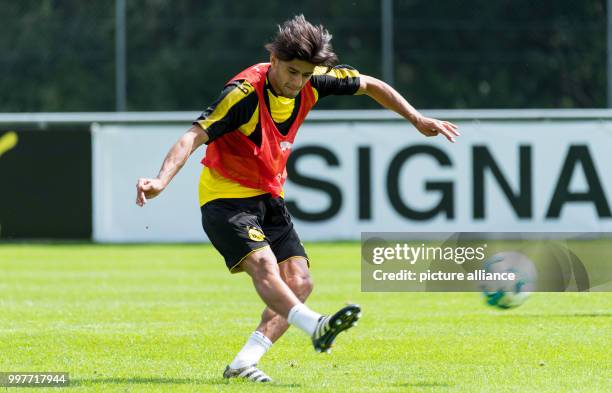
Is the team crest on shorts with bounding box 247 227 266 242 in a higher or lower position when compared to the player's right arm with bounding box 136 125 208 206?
lower

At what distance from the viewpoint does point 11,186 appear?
63.9 feet

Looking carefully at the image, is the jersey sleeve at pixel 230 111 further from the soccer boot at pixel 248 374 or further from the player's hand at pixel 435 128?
the soccer boot at pixel 248 374

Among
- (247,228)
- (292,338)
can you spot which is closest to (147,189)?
(247,228)

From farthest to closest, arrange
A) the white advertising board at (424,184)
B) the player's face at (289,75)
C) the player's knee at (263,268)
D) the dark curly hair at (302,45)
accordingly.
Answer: the white advertising board at (424,184), the player's knee at (263,268), the player's face at (289,75), the dark curly hair at (302,45)

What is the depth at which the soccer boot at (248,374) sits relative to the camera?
23.8ft

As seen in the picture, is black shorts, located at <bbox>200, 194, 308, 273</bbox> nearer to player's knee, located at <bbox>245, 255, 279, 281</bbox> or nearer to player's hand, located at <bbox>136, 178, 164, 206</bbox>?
player's knee, located at <bbox>245, 255, 279, 281</bbox>

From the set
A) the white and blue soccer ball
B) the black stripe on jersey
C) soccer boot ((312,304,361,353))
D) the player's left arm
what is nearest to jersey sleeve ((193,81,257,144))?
the black stripe on jersey

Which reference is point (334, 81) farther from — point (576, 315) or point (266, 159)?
point (576, 315)

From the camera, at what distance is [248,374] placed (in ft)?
23.9

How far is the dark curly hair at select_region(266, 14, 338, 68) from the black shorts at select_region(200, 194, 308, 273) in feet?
3.07

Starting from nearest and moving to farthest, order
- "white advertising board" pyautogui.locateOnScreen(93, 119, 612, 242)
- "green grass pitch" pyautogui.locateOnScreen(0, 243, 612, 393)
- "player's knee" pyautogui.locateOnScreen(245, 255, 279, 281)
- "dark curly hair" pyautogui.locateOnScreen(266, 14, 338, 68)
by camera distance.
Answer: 1. "dark curly hair" pyautogui.locateOnScreen(266, 14, 338, 68)
2. "player's knee" pyautogui.locateOnScreen(245, 255, 279, 281)
3. "green grass pitch" pyautogui.locateOnScreen(0, 243, 612, 393)
4. "white advertising board" pyautogui.locateOnScreen(93, 119, 612, 242)

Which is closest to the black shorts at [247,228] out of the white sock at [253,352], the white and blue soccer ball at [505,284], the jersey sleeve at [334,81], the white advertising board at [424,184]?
the white sock at [253,352]

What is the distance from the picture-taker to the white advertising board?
19.1 metres

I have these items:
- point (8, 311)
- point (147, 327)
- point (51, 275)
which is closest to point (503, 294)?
point (147, 327)
